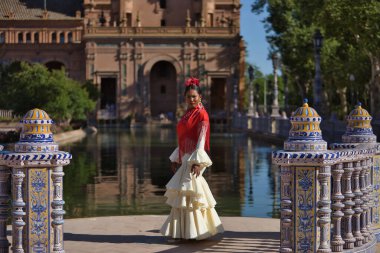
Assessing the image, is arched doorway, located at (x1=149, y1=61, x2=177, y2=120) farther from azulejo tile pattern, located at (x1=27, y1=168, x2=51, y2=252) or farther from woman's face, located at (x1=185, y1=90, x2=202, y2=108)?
azulejo tile pattern, located at (x1=27, y1=168, x2=51, y2=252)

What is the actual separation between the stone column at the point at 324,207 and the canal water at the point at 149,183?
5790mm

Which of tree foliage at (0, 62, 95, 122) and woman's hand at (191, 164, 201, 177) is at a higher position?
tree foliage at (0, 62, 95, 122)

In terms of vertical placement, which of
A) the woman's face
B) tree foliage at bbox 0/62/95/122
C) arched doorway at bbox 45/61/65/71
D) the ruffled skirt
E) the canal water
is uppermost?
arched doorway at bbox 45/61/65/71

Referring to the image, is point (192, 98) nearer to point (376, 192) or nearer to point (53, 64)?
point (376, 192)

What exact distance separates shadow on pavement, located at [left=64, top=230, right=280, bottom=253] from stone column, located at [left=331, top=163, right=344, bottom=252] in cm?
98

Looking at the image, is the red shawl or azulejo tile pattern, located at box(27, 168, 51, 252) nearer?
azulejo tile pattern, located at box(27, 168, 51, 252)

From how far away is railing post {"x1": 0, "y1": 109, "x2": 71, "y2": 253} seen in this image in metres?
6.77

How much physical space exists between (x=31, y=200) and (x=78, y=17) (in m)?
79.6

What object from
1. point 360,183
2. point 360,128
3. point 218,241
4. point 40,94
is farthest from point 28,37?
point 360,183

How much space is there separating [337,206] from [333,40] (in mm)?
43171

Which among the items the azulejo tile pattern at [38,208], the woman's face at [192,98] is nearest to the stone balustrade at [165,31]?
the woman's face at [192,98]

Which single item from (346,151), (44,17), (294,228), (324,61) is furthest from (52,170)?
(44,17)

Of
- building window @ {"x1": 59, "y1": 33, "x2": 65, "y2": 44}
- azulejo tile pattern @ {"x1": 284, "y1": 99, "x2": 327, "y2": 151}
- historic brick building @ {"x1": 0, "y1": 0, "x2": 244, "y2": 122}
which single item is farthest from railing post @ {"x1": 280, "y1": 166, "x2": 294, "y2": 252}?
building window @ {"x1": 59, "y1": 33, "x2": 65, "y2": 44}

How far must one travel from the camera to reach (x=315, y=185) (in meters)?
6.84
